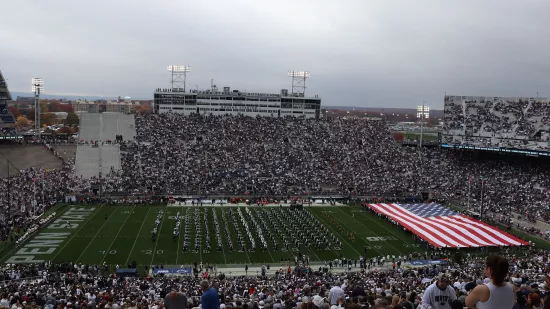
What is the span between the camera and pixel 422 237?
26719mm

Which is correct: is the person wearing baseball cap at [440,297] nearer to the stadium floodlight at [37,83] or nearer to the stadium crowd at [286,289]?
the stadium crowd at [286,289]

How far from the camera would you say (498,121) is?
5125 centimetres

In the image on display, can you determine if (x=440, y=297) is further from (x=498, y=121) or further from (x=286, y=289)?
(x=498, y=121)

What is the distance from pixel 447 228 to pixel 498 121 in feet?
94.5

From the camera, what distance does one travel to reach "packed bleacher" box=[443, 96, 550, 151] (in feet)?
154

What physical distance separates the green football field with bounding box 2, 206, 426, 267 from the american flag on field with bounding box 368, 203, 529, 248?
2.82ft

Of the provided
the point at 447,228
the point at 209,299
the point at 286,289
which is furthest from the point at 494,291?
the point at 447,228

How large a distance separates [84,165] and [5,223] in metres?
15.9

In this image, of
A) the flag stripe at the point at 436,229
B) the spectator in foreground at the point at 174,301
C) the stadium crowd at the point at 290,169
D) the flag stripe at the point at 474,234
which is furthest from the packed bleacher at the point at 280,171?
the spectator in foreground at the point at 174,301

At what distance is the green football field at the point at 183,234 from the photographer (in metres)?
23.3

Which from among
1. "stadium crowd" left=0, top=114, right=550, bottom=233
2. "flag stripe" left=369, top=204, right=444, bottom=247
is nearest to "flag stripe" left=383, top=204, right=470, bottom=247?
"flag stripe" left=369, top=204, right=444, bottom=247

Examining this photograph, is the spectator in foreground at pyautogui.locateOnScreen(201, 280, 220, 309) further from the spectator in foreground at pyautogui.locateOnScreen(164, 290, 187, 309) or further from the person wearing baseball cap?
the person wearing baseball cap

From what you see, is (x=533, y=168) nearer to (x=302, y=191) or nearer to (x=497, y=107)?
(x=497, y=107)

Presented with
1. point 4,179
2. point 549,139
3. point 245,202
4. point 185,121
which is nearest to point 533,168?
point 549,139
